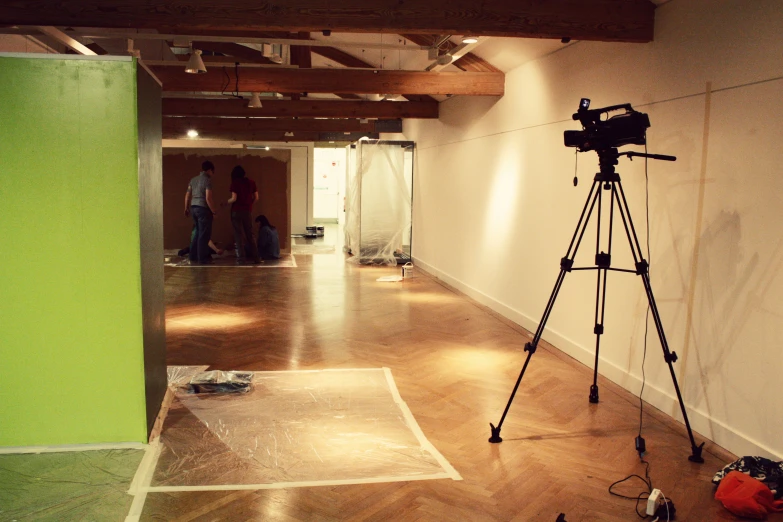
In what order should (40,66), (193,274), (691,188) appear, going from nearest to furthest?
(40,66) → (691,188) → (193,274)

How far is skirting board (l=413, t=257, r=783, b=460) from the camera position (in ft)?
10.5

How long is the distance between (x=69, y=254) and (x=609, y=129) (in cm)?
267

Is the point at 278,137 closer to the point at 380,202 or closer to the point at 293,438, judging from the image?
the point at 380,202

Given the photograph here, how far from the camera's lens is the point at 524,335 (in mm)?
5832

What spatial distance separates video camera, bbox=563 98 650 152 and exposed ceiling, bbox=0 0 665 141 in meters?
1.02

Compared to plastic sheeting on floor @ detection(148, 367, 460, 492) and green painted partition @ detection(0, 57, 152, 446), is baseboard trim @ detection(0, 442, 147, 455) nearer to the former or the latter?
green painted partition @ detection(0, 57, 152, 446)

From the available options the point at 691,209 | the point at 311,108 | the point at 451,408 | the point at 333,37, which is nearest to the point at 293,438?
the point at 451,408

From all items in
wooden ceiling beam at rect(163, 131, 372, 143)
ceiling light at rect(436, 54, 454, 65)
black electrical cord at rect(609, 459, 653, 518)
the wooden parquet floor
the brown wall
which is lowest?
black electrical cord at rect(609, 459, 653, 518)

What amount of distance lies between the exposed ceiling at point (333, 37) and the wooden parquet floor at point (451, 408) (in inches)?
89.9

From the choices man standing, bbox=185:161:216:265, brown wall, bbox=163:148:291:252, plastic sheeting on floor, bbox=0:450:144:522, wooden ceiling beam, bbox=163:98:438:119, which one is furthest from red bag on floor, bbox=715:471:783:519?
brown wall, bbox=163:148:291:252

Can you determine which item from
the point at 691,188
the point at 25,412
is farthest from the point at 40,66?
the point at 691,188

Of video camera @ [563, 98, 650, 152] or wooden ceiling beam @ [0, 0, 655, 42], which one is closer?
video camera @ [563, 98, 650, 152]

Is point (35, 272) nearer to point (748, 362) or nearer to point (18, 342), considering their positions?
point (18, 342)

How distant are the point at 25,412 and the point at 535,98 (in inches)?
185
